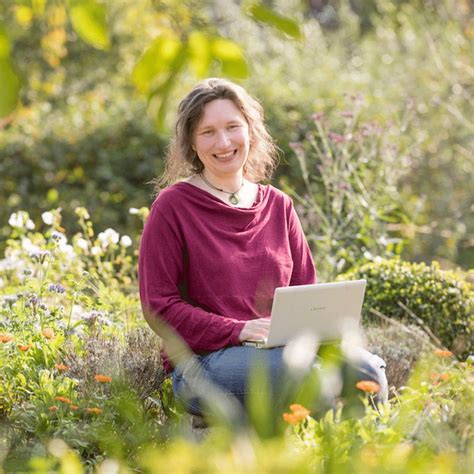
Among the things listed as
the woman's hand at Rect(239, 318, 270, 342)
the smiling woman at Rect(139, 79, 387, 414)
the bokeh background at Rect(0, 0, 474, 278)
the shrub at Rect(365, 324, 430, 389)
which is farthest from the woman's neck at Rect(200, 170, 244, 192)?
the bokeh background at Rect(0, 0, 474, 278)

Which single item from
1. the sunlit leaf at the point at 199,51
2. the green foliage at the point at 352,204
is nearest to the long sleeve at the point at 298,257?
the green foliage at the point at 352,204

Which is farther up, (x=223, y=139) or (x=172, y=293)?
(x=223, y=139)

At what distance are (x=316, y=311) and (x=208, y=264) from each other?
41 cm

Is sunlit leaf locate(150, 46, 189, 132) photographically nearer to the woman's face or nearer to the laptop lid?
the laptop lid

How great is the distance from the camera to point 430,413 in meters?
2.86

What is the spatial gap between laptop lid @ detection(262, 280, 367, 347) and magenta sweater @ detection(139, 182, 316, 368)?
156 millimetres

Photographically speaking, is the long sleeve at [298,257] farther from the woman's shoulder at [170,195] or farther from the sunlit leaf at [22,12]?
the sunlit leaf at [22,12]

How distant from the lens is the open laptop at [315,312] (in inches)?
122

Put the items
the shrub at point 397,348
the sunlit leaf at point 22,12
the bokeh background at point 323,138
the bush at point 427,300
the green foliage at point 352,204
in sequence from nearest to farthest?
the sunlit leaf at point 22,12, the shrub at point 397,348, the bush at point 427,300, the green foliage at point 352,204, the bokeh background at point 323,138

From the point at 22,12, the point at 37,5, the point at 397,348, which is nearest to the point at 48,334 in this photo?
the point at 22,12

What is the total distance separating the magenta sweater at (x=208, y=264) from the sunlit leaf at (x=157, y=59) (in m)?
1.68

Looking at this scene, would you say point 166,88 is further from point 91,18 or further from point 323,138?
point 323,138

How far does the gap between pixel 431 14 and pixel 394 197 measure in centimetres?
496

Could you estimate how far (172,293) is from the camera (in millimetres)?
3316
